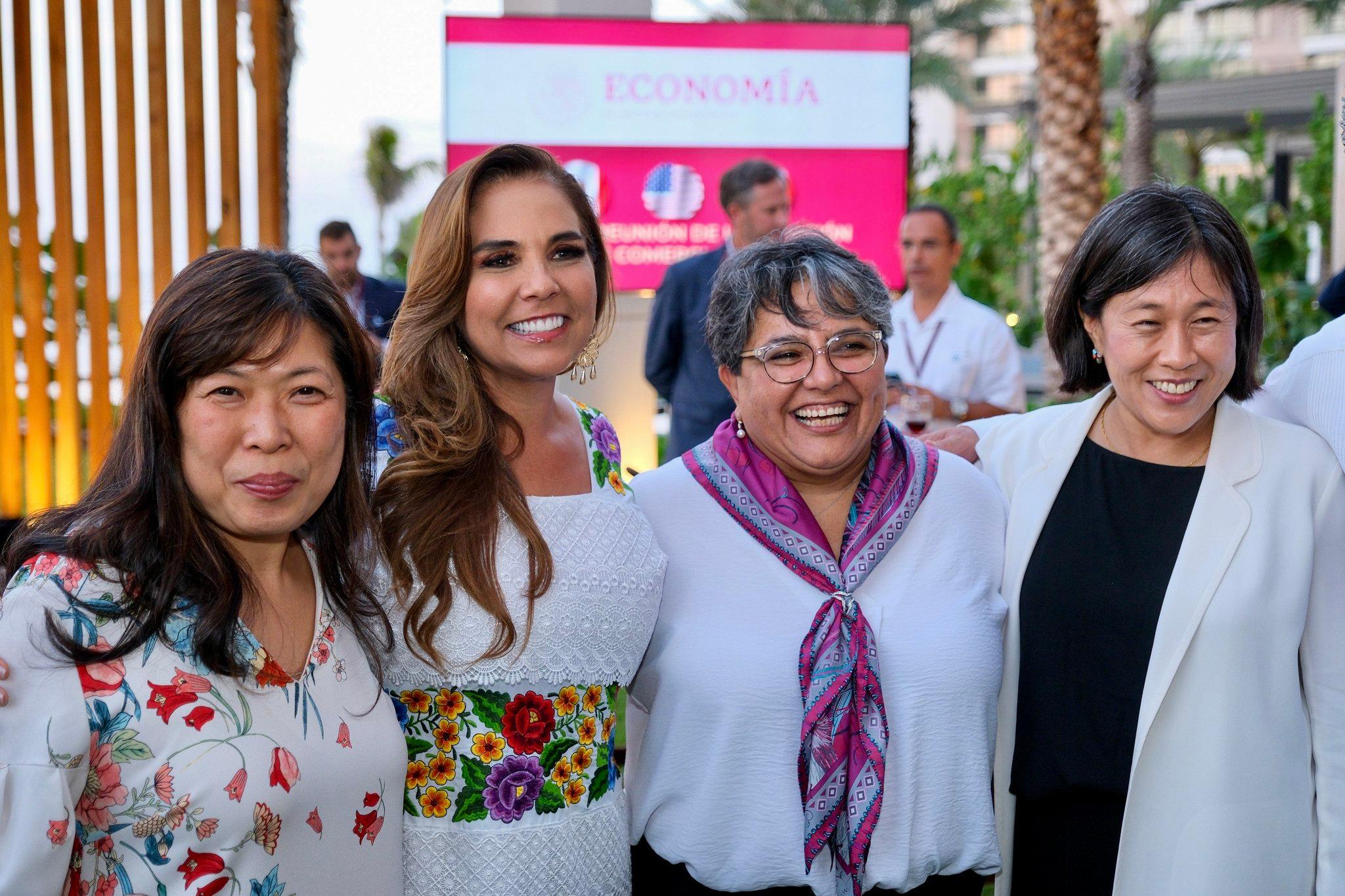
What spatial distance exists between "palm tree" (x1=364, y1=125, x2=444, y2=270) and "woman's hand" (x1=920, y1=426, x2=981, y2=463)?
3290 centimetres

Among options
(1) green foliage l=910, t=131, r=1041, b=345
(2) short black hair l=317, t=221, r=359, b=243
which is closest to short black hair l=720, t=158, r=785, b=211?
(2) short black hair l=317, t=221, r=359, b=243

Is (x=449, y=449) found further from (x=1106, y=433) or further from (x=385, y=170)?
(x=385, y=170)

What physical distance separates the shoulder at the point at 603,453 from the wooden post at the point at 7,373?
16.6 feet

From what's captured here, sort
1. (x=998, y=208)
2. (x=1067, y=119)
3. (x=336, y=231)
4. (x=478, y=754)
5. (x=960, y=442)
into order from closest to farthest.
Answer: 1. (x=478, y=754)
2. (x=960, y=442)
3. (x=336, y=231)
4. (x=1067, y=119)
5. (x=998, y=208)

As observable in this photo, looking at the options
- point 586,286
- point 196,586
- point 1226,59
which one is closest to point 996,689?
point 586,286

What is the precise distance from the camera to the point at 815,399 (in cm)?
230

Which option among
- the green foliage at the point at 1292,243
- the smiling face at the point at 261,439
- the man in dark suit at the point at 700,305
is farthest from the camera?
the green foliage at the point at 1292,243

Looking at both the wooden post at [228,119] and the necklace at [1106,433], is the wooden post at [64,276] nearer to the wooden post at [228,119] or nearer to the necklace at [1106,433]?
the wooden post at [228,119]

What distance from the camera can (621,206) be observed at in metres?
6.90

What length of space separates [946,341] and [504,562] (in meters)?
3.57

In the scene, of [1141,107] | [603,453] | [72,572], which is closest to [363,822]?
[72,572]

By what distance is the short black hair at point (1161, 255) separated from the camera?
2275 mm

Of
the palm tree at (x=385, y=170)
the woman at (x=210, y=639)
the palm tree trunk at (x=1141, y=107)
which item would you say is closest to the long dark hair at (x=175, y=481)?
the woman at (x=210, y=639)

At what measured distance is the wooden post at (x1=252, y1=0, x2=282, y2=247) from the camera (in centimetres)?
633
